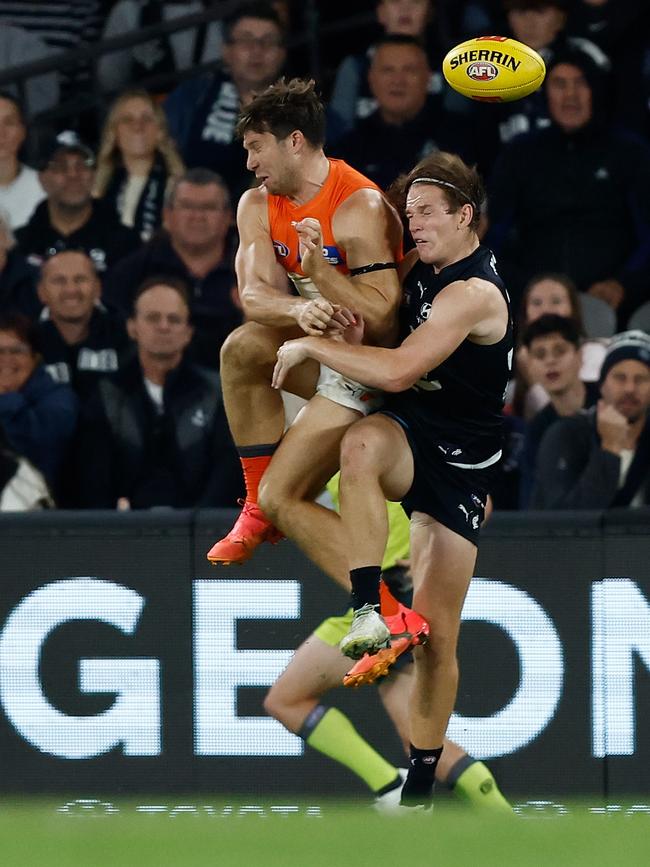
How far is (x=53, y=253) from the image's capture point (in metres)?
10.8

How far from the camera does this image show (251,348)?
681 centimetres

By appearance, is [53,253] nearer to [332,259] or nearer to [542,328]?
[542,328]

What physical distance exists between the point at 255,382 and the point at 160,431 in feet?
8.55

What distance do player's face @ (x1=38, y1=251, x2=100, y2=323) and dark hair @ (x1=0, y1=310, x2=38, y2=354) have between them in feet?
1.15

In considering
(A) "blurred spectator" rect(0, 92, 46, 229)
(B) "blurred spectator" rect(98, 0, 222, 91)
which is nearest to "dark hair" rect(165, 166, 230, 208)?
(A) "blurred spectator" rect(0, 92, 46, 229)

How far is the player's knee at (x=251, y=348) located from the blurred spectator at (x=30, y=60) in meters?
→ 5.42

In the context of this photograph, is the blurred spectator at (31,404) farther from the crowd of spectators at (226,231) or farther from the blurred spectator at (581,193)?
the blurred spectator at (581,193)

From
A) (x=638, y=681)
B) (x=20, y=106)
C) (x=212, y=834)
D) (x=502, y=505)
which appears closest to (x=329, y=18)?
(x=20, y=106)

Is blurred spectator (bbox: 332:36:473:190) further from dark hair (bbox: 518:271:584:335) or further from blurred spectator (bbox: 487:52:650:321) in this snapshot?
dark hair (bbox: 518:271:584:335)

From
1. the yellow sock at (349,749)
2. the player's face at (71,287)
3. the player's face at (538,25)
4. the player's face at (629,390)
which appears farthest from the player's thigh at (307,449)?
the player's face at (538,25)

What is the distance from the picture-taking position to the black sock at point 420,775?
7.25 meters

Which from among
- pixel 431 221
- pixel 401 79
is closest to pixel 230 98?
pixel 401 79

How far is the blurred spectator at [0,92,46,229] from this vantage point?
1103 cm

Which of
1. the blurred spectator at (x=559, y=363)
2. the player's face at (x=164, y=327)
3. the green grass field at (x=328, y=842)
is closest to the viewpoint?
the green grass field at (x=328, y=842)
